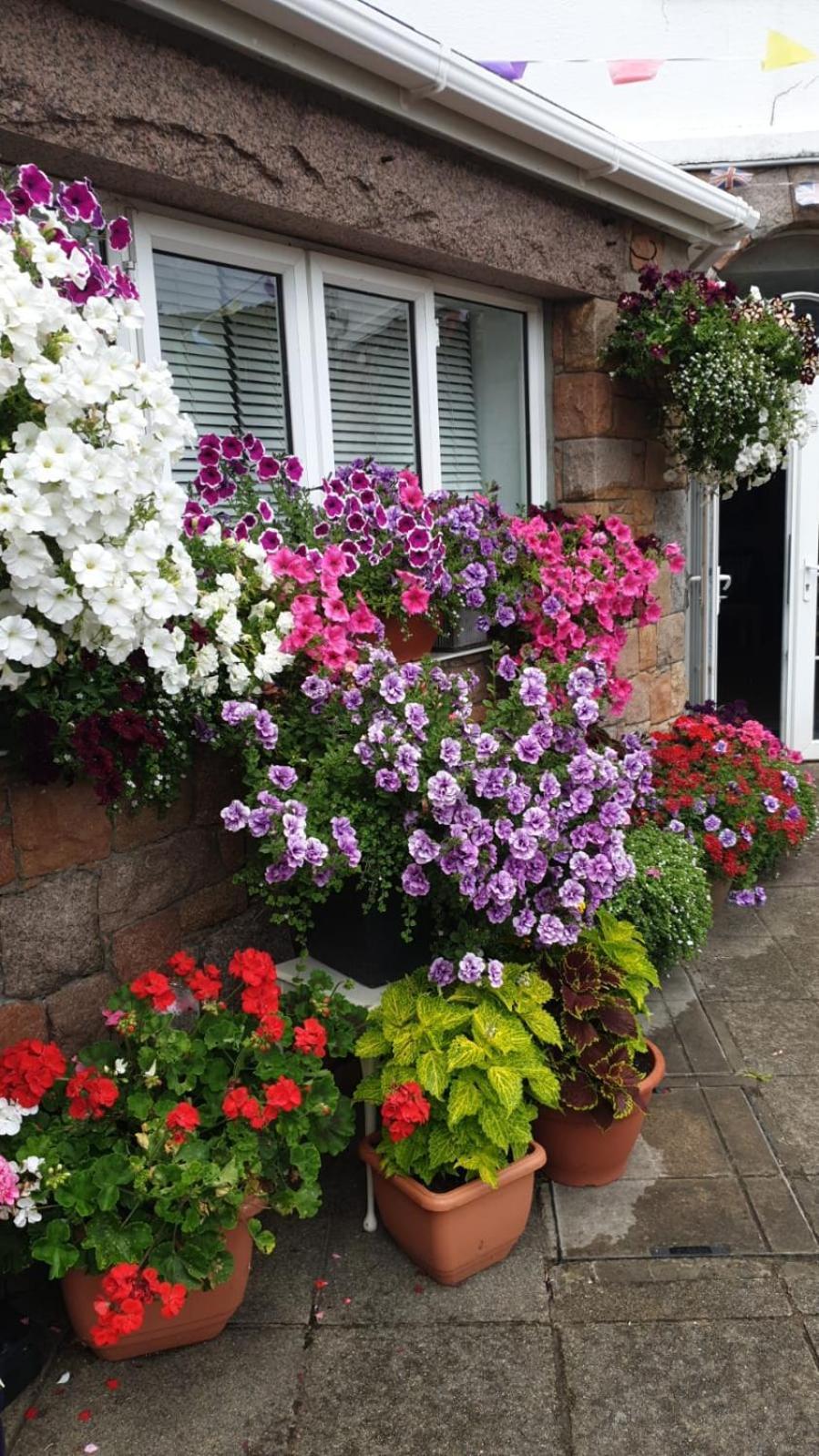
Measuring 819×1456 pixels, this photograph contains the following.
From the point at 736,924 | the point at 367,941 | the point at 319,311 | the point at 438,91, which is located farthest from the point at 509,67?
the point at 367,941

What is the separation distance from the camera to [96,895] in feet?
8.09

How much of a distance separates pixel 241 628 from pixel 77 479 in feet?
2.47

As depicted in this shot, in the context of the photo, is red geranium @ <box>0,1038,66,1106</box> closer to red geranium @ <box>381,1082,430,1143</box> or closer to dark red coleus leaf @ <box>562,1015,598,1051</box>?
red geranium @ <box>381,1082,430,1143</box>

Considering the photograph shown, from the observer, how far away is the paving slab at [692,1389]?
6.41ft

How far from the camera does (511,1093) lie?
2.25 metres

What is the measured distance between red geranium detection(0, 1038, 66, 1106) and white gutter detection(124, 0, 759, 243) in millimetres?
2294

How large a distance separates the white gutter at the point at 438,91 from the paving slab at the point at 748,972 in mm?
2908

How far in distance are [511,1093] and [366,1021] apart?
0.43 m

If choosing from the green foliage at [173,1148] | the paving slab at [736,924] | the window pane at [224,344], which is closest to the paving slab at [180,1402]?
the green foliage at [173,1148]

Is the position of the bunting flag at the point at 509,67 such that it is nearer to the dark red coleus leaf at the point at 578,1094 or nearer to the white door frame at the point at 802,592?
the white door frame at the point at 802,592

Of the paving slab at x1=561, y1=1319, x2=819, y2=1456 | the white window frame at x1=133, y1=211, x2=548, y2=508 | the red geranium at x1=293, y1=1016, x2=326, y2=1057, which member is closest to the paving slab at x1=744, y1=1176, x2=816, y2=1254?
the paving slab at x1=561, y1=1319, x2=819, y2=1456

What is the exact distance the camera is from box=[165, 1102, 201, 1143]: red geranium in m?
2.02

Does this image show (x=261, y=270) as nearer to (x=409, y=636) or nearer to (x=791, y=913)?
(x=409, y=636)

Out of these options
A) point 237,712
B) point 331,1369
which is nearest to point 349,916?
point 237,712
